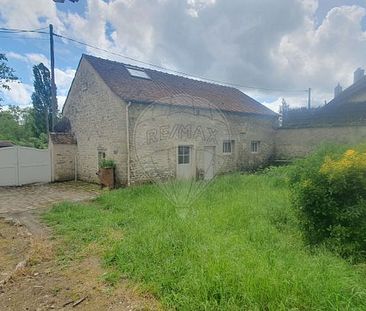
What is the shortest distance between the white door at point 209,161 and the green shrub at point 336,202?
29.6 feet

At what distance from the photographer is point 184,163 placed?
1262 cm

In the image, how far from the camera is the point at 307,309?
267cm

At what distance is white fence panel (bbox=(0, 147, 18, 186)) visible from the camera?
11227 millimetres

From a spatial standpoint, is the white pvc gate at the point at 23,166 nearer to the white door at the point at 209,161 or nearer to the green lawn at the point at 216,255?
the green lawn at the point at 216,255

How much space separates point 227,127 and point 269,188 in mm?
6744

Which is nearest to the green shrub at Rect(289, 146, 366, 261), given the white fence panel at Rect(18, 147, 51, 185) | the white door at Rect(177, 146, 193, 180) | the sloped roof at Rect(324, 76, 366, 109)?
the white door at Rect(177, 146, 193, 180)

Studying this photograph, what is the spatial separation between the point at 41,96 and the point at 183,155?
20319 millimetres

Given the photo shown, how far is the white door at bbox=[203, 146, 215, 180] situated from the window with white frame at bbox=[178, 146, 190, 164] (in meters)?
1.19

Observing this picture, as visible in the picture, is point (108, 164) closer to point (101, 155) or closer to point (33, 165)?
point (101, 155)

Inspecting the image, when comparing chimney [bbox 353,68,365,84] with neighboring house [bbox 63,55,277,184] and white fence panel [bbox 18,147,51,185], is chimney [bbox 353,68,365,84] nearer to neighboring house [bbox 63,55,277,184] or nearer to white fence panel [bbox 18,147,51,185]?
neighboring house [bbox 63,55,277,184]

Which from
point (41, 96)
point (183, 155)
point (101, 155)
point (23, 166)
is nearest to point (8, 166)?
point (23, 166)

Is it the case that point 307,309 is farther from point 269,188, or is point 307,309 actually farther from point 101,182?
point 101,182

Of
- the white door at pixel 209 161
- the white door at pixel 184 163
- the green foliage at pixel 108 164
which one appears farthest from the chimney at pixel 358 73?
the green foliage at pixel 108 164

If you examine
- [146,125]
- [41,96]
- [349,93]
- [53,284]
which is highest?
[41,96]
